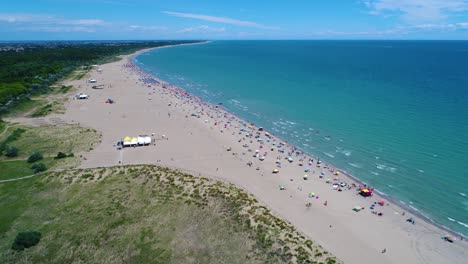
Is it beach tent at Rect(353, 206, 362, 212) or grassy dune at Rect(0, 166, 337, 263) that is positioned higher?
grassy dune at Rect(0, 166, 337, 263)

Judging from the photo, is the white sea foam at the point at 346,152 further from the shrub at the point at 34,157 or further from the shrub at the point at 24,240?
the shrub at the point at 34,157

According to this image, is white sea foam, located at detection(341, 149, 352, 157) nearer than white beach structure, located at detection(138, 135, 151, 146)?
Yes

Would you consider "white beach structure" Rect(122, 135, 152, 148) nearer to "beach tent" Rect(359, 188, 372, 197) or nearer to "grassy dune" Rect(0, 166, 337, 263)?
"grassy dune" Rect(0, 166, 337, 263)

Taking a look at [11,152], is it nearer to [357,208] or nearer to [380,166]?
[357,208]

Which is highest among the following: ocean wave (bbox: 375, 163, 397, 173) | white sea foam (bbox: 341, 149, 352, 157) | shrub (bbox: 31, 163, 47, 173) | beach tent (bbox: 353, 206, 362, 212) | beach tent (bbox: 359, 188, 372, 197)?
shrub (bbox: 31, 163, 47, 173)

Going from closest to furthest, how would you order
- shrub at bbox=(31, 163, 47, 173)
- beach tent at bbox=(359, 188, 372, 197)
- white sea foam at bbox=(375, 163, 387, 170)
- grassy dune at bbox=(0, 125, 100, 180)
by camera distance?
beach tent at bbox=(359, 188, 372, 197) → shrub at bbox=(31, 163, 47, 173) → grassy dune at bbox=(0, 125, 100, 180) → white sea foam at bbox=(375, 163, 387, 170)

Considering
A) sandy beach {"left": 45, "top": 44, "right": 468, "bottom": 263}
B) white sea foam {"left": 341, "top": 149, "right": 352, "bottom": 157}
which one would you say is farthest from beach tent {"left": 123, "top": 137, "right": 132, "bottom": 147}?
white sea foam {"left": 341, "top": 149, "right": 352, "bottom": 157}

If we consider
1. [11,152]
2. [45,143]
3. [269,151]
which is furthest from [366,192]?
[11,152]
